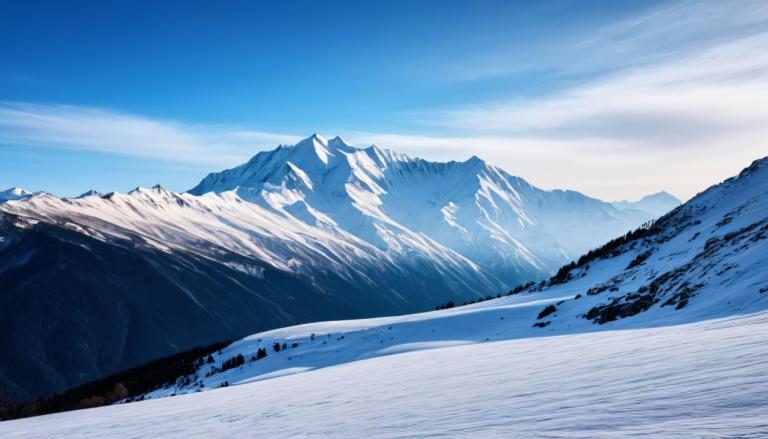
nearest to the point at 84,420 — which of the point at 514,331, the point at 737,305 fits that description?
the point at 737,305

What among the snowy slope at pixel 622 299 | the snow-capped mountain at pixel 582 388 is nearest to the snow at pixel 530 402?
the snow-capped mountain at pixel 582 388

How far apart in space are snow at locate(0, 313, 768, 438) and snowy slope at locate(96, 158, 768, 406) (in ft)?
34.2

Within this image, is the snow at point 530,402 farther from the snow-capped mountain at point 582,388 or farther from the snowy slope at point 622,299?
the snowy slope at point 622,299

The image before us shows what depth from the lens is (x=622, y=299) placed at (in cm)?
3766

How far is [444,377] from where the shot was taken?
1611 centimetres

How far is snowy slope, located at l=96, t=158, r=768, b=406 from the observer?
29089mm

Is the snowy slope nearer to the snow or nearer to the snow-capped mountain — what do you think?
the snow-capped mountain

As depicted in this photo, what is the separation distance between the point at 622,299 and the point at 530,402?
31327 mm

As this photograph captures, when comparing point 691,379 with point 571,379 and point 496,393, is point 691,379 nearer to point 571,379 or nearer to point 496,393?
point 571,379

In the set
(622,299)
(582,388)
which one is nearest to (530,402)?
(582,388)

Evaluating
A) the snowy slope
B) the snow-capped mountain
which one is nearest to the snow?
the snow-capped mountain

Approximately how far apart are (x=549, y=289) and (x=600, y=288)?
22.1 meters

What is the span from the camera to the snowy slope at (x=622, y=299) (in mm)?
29089

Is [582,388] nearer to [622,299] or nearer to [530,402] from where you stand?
[530,402]
